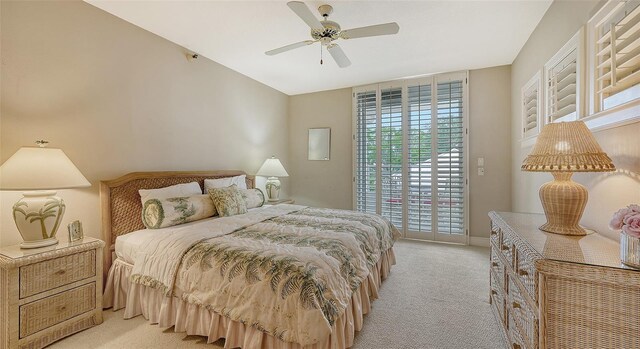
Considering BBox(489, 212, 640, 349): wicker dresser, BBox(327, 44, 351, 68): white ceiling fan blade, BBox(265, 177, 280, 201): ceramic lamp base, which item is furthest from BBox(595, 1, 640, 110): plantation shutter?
BBox(265, 177, 280, 201): ceramic lamp base

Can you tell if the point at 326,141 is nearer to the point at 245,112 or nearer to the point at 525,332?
the point at 245,112

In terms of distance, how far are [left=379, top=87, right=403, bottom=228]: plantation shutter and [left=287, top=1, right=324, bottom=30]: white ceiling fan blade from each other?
2.55 metres

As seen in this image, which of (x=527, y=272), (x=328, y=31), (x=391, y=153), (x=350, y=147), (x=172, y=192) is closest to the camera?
(x=527, y=272)

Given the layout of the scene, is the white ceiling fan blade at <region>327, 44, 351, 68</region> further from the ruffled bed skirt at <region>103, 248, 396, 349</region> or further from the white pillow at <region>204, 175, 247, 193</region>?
the ruffled bed skirt at <region>103, 248, 396, 349</region>

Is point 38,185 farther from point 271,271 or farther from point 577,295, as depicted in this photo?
point 577,295

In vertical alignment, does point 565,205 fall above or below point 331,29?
below

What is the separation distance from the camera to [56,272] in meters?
1.86

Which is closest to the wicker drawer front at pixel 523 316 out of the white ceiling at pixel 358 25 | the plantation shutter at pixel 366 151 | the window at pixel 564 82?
the window at pixel 564 82

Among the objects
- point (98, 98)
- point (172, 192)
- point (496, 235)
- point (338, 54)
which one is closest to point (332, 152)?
point (338, 54)

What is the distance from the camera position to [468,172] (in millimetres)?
4020

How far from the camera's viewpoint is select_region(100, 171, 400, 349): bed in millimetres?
1499

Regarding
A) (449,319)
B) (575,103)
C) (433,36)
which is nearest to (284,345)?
(449,319)

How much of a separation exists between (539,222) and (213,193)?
2.99 meters

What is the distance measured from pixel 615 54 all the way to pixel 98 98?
386 centimetres
